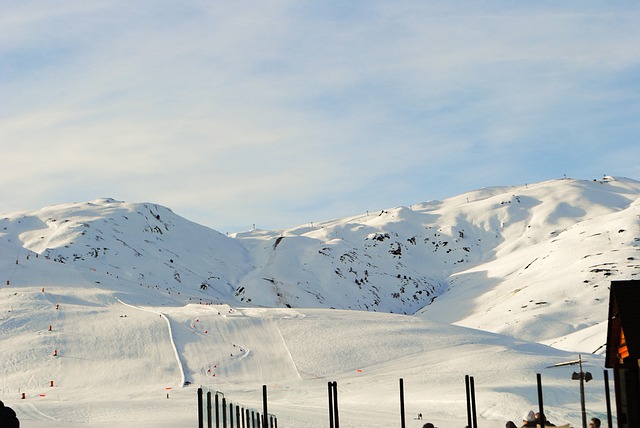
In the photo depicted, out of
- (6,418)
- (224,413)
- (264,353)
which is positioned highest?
(264,353)

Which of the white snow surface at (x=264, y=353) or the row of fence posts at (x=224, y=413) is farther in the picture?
the white snow surface at (x=264, y=353)

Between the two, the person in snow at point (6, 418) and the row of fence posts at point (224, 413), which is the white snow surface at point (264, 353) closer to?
the row of fence posts at point (224, 413)

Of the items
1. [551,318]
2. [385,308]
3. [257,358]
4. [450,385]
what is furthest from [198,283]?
[450,385]

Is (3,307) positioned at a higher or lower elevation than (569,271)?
lower

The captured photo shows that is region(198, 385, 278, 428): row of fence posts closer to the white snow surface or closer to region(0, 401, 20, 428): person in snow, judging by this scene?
the white snow surface

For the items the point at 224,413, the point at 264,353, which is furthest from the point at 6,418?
the point at 264,353

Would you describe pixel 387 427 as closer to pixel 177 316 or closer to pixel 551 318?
pixel 177 316

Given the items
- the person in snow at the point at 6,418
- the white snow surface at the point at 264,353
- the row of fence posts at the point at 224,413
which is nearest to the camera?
the person in snow at the point at 6,418

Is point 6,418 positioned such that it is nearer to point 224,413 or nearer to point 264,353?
point 224,413

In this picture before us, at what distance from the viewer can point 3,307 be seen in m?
106

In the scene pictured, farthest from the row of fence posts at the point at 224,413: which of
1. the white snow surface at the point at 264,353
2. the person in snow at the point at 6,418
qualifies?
the person in snow at the point at 6,418

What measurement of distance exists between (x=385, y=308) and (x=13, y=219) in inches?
3252

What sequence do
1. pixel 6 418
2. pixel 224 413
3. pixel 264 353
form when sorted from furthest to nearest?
pixel 264 353
pixel 224 413
pixel 6 418

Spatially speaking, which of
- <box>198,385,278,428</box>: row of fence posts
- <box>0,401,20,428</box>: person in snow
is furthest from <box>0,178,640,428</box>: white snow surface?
<box>0,401,20,428</box>: person in snow
